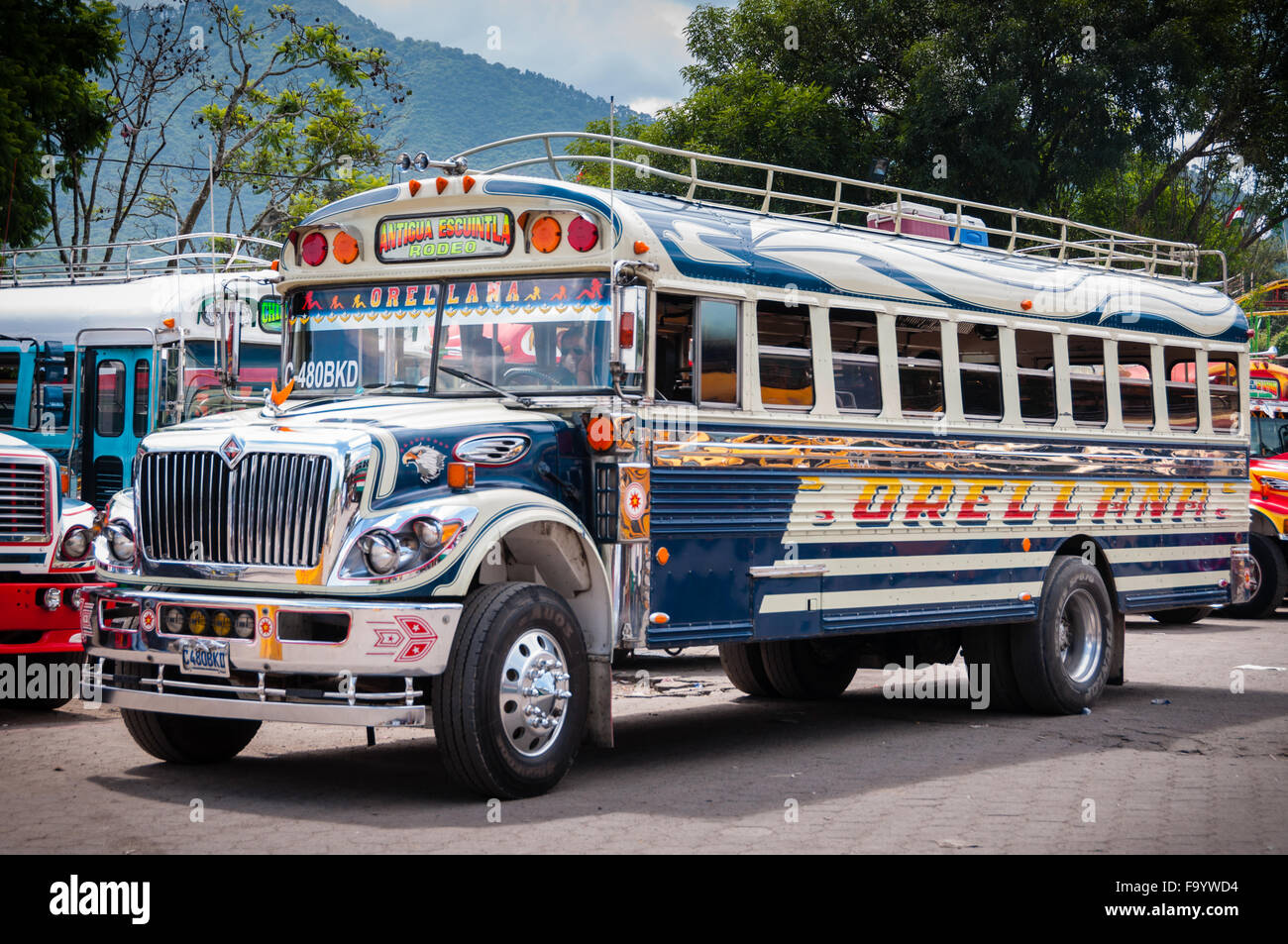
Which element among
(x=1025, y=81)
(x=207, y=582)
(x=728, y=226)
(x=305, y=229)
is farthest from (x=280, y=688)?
(x=1025, y=81)

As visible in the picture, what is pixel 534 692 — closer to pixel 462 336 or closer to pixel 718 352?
pixel 462 336

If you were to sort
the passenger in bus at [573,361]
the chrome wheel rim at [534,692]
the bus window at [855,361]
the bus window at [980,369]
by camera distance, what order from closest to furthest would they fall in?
the chrome wheel rim at [534,692] < the passenger in bus at [573,361] < the bus window at [855,361] < the bus window at [980,369]

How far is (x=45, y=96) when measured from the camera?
23219 mm

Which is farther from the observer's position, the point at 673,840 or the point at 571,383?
the point at 571,383

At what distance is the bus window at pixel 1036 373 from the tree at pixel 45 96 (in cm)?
1501

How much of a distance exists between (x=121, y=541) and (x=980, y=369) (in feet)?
17.9

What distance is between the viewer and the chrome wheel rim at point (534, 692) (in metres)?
7.18

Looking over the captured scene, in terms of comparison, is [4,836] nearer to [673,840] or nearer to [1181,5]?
[673,840]

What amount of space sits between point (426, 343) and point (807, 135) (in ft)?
69.3

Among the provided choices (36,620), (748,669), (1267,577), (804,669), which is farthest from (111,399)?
(1267,577)

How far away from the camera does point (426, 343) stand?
8219 millimetres

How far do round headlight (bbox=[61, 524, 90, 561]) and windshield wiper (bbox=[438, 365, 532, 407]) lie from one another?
11.0ft

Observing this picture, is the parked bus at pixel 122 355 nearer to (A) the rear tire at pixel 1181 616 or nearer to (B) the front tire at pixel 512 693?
(B) the front tire at pixel 512 693

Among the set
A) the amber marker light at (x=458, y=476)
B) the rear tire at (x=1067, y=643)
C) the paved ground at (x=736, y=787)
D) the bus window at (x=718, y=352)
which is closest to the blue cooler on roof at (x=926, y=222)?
the rear tire at (x=1067, y=643)
